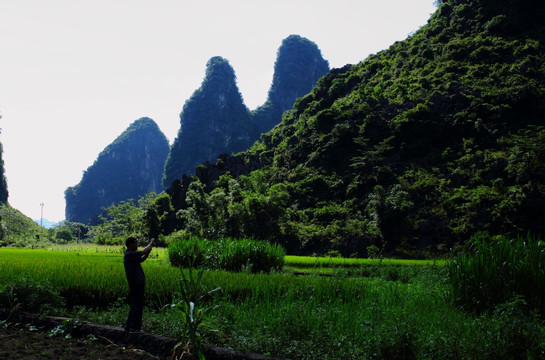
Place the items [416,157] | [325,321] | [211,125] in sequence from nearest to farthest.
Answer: [325,321] → [416,157] → [211,125]

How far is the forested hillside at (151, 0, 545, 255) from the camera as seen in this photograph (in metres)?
34.6

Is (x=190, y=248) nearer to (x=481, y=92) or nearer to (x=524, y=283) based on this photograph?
(x=524, y=283)

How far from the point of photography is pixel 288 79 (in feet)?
551

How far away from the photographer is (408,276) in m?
14.9

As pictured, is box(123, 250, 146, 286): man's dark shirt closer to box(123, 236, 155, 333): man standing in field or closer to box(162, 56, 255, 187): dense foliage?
box(123, 236, 155, 333): man standing in field

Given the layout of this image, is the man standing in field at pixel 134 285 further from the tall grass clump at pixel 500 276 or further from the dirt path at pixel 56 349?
the tall grass clump at pixel 500 276

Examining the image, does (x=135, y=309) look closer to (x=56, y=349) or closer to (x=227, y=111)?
(x=56, y=349)

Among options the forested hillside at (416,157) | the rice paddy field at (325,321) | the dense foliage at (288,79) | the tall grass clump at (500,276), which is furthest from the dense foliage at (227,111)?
the tall grass clump at (500,276)

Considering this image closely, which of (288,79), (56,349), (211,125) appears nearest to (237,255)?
(56,349)

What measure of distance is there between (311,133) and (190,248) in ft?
156

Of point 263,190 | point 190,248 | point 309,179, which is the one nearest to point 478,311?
point 190,248

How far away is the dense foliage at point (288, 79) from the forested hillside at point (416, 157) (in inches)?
3810

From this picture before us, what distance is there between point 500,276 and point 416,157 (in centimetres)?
4032

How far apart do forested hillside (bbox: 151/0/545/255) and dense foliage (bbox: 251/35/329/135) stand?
317 feet
